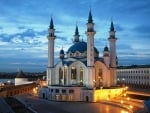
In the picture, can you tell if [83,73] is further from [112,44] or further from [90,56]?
[112,44]

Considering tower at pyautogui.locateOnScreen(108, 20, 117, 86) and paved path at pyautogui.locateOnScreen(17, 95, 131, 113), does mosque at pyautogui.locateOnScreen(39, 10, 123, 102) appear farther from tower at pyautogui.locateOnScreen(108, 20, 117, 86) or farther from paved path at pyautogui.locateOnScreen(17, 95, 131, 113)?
paved path at pyautogui.locateOnScreen(17, 95, 131, 113)

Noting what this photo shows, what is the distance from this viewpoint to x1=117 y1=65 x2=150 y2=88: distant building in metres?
94.6

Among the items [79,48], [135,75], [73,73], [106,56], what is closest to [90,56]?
[73,73]

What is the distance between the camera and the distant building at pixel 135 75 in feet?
310

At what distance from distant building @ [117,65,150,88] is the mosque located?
28997mm

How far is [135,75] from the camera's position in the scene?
103m

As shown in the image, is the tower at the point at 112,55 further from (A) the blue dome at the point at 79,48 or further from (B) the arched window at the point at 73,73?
(B) the arched window at the point at 73,73

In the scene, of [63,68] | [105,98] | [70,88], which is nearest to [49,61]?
[63,68]

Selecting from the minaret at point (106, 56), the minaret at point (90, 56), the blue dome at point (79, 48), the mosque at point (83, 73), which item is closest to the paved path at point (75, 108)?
the mosque at point (83, 73)

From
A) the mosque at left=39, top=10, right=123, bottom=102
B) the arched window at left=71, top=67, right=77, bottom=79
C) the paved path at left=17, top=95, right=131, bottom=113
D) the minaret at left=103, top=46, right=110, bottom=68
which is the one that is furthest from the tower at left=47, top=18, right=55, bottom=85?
the paved path at left=17, top=95, right=131, bottom=113

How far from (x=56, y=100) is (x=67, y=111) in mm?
14018

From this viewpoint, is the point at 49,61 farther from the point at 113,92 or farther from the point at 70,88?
the point at 113,92

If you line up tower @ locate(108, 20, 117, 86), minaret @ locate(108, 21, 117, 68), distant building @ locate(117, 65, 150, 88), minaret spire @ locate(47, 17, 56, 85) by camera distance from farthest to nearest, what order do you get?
1. distant building @ locate(117, 65, 150, 88)
2. minaret @ locate(108, 21, 117, 68)
3. tower @ locate(108, 20, 117, 86)
4. minaret spire @ locate(47, 17, 56, 85)

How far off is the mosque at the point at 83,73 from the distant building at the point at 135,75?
2900 cm
